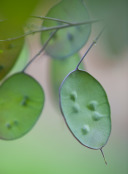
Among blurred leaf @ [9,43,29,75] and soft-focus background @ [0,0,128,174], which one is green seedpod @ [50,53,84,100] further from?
soft-focus background @ [0,0,128,174]

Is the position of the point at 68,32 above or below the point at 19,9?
above

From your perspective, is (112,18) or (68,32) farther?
(68,32)

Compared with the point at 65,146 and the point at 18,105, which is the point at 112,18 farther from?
the point at 65,146

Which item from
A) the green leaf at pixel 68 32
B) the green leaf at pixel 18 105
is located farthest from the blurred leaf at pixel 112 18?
the green leaf at pixel 18 105

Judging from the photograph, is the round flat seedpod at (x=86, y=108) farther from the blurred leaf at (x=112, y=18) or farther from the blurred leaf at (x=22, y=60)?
the blurred leaf at (x=22, y=60)

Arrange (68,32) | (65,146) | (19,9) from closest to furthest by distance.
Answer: (19,9) → (68,32) → (65,146)

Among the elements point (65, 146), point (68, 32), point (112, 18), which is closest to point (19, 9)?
point (112, 18)

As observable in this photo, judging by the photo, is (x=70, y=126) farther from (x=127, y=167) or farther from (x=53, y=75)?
(x=127, y=167)
